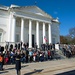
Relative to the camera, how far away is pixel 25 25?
3622 centimetres

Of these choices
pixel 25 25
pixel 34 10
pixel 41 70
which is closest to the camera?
pixel 41 70

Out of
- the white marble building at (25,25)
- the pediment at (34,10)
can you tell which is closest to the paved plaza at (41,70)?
the white marble building at (25,25)

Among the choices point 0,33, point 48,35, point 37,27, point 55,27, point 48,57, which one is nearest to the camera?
point 48,57

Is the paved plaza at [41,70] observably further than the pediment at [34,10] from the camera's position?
No

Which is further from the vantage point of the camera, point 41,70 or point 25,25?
point 25,25

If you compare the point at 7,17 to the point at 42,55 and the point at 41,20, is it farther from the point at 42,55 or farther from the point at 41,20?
the point at 42,55

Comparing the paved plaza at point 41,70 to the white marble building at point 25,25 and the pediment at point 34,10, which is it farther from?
the pediment at point 34,10

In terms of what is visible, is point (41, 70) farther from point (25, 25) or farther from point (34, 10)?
point (34, 10)

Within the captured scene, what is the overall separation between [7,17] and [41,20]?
27.4 feet

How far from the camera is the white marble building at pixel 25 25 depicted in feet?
106

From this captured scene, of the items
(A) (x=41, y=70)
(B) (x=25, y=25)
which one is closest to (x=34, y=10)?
(B) (x=25, y=25)

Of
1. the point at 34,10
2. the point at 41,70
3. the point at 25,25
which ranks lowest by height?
the point at 41,70

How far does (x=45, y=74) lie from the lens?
1276 cm

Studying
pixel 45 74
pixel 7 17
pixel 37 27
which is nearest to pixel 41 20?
pixel 37 27
